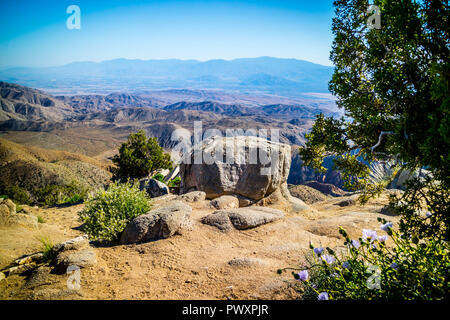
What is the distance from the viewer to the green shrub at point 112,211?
6.05 m

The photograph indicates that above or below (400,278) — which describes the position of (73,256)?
below

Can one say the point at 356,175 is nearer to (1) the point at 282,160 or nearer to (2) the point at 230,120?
(1) the point at 282,160

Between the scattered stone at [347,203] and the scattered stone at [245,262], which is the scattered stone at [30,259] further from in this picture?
the scattered stone at [347,203]

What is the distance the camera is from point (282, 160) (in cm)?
1127

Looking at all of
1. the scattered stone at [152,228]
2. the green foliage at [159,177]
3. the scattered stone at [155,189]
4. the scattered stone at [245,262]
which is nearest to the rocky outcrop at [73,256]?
the scattered stone at [152,228]

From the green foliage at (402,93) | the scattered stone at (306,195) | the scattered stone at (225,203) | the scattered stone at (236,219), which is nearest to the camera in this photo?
the green foliage at (402,93)

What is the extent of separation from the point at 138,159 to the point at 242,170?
14651mm

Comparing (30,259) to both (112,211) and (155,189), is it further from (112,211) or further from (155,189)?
(155,189)

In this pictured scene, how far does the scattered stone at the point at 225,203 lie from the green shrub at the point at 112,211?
246 centimetres

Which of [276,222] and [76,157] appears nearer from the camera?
[276,222]

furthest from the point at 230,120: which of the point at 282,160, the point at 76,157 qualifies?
the point at 282,160

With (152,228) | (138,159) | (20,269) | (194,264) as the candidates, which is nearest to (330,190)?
(138,159)

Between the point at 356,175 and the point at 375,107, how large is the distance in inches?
73.4

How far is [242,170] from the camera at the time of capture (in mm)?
10609
